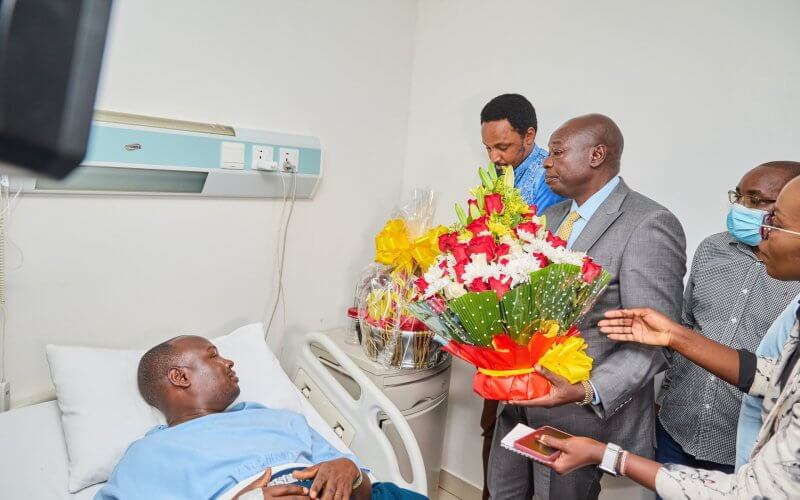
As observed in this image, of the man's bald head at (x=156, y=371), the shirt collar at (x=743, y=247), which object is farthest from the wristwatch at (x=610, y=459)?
the man's bald head at (x=156, y=371)

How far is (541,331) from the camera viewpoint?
135 centimetres

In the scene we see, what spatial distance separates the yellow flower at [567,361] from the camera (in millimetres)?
1361

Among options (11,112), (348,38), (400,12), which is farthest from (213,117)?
(11,112)

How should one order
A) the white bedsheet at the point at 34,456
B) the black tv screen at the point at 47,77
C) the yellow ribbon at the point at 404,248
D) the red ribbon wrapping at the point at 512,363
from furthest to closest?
the yellow ribbon at the point at 404,248, the white bedsheet at the point at 34,456, the red ribbon wrapping at the point at 512,363, the black tv screen at the point at 47,77

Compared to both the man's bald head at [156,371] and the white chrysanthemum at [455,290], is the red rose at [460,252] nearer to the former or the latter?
the white chrysanthemum at [455,290]

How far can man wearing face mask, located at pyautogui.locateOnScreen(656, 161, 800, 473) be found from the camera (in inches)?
66.2

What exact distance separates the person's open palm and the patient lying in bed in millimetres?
768

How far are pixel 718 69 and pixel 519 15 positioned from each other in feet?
2.97

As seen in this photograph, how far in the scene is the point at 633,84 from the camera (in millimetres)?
2232

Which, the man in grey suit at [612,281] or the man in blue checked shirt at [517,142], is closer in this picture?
the man in grey suit at [612,281]

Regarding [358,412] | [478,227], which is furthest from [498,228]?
[358,412]

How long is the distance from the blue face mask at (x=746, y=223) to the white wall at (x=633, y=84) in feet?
1.19

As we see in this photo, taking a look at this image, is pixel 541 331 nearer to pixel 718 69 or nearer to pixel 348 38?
pixel 718 69

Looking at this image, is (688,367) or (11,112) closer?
(11,112)
